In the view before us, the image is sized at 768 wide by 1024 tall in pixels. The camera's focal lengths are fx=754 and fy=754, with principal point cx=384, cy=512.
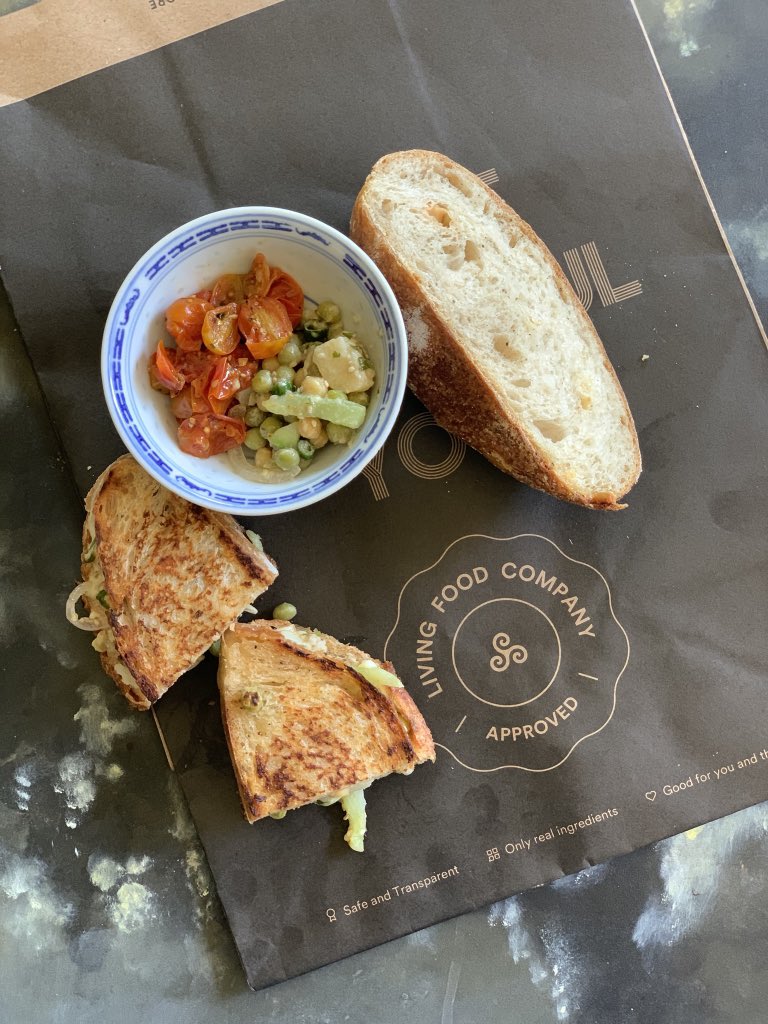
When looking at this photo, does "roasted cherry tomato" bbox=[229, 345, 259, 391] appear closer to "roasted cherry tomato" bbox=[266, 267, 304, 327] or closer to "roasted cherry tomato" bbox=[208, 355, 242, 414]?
"roasted cherry tomato" bbox=[208, 355, 242, 414]

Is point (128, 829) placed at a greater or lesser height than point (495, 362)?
lesser

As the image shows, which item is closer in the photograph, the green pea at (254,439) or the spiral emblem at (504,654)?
the green pea at (254,439)

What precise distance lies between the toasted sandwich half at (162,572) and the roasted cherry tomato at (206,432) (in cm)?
30

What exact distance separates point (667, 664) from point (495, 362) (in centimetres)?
127

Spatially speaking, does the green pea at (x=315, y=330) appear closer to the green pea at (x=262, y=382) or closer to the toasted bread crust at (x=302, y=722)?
the green pea at (x=262, y=382)

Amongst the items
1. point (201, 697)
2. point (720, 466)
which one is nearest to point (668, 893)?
point (720, 466)

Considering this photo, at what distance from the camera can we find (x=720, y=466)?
278cm

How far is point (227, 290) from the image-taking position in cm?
238

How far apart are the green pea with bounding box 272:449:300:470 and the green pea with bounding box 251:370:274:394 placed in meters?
0.19

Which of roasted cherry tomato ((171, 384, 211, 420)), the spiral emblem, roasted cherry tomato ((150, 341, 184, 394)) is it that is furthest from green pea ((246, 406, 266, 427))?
the spiral emblem

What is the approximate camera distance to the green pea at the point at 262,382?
226cm

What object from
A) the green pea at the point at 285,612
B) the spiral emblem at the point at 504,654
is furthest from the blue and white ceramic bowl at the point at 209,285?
the spiral emblem at the point at 504,654

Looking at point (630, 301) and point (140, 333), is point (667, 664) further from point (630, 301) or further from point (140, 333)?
point (140, 333)

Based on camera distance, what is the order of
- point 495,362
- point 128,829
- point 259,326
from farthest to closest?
point 128,829, point 495,362, point 259,326
